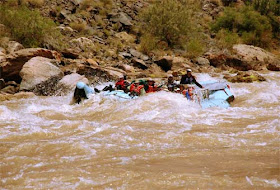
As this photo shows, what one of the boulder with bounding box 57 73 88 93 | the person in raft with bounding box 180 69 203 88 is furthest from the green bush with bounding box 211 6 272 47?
the boulder with bounding box 57 73 88 93

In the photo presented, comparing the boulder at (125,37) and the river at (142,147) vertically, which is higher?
the river at (142,147)

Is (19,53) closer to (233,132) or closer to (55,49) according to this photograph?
(55,49)

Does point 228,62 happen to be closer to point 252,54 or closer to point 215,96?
point 252,54

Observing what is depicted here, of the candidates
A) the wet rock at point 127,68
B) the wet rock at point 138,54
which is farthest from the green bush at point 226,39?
the wet rock at point 127,68

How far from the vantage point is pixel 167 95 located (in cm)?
614

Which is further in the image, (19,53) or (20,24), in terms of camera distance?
(20,24)

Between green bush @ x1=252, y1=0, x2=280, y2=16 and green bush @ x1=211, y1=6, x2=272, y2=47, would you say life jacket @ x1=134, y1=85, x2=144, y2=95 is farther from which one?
green bush @ x1=252, y1=0, x2=280, y2=16

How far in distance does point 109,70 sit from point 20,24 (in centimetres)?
375

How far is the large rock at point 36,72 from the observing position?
7.80 m

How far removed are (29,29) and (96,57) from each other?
8.39 ft

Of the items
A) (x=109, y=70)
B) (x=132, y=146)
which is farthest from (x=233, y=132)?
(x=109, y=70)

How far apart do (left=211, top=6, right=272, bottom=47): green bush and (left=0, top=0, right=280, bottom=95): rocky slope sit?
158 centimetres

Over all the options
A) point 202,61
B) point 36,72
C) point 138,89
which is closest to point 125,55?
point 202,61

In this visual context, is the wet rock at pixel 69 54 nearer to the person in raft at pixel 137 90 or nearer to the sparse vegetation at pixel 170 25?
→ the sparse vegetation at pixel 170 25
